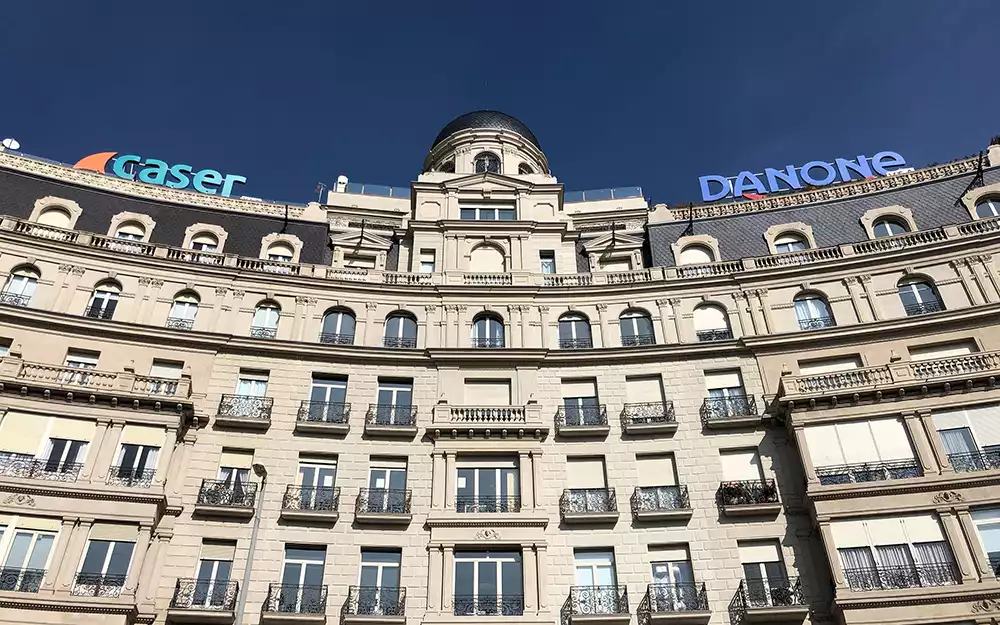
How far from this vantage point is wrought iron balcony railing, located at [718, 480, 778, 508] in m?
29.7

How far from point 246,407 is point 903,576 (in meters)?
24.5

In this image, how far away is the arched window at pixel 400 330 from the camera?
3534 centimetres

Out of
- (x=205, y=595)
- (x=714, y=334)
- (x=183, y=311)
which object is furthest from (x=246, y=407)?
(x=714, y=334)

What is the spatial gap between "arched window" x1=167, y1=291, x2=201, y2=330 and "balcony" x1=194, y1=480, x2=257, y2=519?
778 centimetres

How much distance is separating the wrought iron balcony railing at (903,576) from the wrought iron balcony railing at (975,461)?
369 centimetres

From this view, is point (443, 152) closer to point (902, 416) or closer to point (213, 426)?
point (213, 426)

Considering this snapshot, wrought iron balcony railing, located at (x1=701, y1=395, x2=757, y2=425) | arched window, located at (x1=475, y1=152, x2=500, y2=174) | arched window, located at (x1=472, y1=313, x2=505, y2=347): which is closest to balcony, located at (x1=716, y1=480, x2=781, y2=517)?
wrought iron balcony railing, located at (x1=701, y1=395, x2=757, y2=425)

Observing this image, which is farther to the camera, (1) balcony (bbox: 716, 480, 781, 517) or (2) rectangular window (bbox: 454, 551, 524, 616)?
(1) balcony (bbox: 716, 480, 781, 517)

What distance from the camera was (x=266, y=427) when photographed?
3161 centimetres

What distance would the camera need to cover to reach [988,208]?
3781 centimetres

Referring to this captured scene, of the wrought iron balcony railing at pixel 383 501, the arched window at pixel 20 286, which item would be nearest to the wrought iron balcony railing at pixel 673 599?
the wrought iron balcony railing at pixel 383 501

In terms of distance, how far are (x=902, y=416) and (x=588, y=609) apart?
44.6ft

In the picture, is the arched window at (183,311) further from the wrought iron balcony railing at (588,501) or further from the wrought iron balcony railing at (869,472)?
the wrought iron balcony railing at (869,472)

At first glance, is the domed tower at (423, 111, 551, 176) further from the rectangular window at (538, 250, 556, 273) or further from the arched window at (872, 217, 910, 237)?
the arched window at (872, 217, 910, 237)
